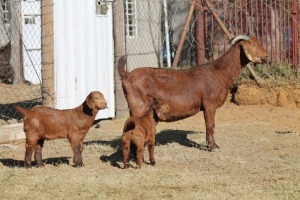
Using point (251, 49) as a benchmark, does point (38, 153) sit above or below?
below

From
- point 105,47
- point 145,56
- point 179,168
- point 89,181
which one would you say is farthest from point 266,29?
point 89,181

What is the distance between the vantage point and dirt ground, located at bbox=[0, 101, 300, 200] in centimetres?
721

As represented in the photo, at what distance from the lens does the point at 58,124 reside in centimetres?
858

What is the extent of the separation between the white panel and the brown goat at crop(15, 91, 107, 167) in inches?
113

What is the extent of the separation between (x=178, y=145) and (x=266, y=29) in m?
5.84

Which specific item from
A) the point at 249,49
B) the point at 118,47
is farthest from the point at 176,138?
the point at 118,47

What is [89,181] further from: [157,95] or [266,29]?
A: [266,29]

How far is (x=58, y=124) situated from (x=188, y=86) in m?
2.13

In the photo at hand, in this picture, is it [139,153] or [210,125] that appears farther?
[210,125]

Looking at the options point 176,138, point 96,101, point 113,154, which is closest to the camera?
point 96,101

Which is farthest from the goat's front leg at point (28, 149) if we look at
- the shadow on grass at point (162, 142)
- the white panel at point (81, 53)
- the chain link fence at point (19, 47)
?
the chain link fence at point (19, 47)

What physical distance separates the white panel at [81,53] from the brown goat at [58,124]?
2860 millimetres

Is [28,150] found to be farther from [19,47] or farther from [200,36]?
[19,47]

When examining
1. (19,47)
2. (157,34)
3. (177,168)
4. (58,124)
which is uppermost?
(157,34)
